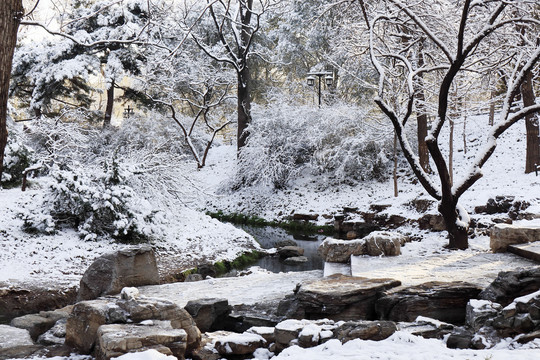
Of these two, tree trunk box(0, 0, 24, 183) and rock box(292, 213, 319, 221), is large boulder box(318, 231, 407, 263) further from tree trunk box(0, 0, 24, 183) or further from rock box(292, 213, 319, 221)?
rock box(292, 213, 319, 221)

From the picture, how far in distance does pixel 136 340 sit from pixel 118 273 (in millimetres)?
3522

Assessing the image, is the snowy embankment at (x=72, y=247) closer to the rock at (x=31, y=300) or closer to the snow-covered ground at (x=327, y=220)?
the snow-covered ground at (x=327, y=220)

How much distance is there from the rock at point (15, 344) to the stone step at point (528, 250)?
20.6ft

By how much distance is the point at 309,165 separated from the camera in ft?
60.4

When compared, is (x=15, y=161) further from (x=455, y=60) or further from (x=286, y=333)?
(x=455, y=60)

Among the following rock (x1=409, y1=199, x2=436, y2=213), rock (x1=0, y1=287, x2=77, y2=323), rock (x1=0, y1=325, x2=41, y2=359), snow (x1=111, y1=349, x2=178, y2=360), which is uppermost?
rock (x1=409, y1=199, x2=436, y2=213)

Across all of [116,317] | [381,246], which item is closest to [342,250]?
[381,246]

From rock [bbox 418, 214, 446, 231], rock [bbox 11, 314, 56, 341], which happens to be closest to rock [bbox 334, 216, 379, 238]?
rock [bbox 418, 214, 446, 231]

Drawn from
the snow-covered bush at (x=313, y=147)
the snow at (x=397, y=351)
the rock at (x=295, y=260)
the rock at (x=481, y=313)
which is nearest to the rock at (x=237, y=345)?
the snow at (x=397, y=351)

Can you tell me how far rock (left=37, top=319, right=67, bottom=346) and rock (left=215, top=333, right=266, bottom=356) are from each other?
1575mm

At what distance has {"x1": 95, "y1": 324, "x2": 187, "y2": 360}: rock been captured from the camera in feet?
12.5

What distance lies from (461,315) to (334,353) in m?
2.31

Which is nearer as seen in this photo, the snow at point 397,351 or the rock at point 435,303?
the snow at point 397,351

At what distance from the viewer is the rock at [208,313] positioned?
221 inches
